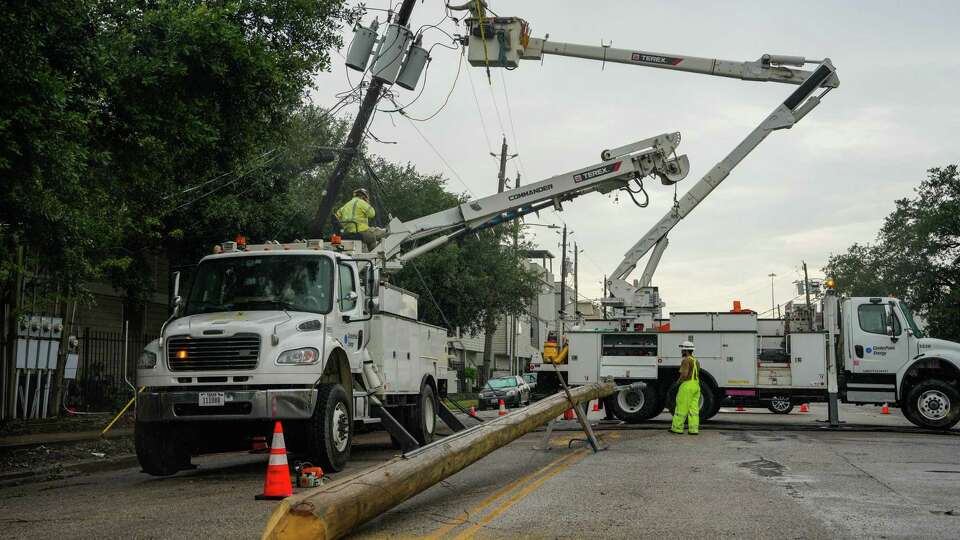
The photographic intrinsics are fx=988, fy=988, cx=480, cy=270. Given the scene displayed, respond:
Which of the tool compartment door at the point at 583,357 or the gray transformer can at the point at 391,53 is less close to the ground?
the gray transformer can at the point at 391,53

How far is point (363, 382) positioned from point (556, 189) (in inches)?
288

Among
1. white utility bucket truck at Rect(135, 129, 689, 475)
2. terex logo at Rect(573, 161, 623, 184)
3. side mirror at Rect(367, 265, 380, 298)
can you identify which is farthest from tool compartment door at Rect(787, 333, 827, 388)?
side mirror at Rect(367, 265, 380, 298)

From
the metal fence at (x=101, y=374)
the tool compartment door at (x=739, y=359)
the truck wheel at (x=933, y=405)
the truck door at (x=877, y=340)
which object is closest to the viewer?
the truck wheel at (x=933, y=405)

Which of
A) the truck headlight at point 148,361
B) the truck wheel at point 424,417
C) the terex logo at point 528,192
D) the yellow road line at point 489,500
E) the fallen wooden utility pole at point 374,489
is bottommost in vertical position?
the yellow road line at point 489,500

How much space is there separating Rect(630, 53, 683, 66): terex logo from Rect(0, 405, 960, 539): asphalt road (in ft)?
28.4

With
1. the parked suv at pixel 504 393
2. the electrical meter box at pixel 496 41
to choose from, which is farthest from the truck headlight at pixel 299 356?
the parked suv at pixel 504 393

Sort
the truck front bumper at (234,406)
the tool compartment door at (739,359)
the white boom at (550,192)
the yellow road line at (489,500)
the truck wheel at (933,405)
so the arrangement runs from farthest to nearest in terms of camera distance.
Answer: the tool compartment door at (739,359), the truck wheel at (933,405), the white boom at (550,192), the truck front bumper at (234,406), the yellow road line at (489,500)

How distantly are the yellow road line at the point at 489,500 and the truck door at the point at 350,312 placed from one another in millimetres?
2667

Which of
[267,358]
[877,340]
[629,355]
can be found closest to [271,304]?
[267,358]

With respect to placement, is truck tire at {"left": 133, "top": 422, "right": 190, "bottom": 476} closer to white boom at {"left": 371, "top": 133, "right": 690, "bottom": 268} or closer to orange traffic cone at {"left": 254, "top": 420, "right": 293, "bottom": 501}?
orange traffic cone at {"left": 254, "top": 420, "right": 293, "bottom": 501}

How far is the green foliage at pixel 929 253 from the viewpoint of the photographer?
169ft

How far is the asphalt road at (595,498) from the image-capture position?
7.44 metres

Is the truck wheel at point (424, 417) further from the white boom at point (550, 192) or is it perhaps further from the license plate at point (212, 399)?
the license plate at point (212, 399)

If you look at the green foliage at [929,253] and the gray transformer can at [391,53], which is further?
the green foliage at [929,253]
